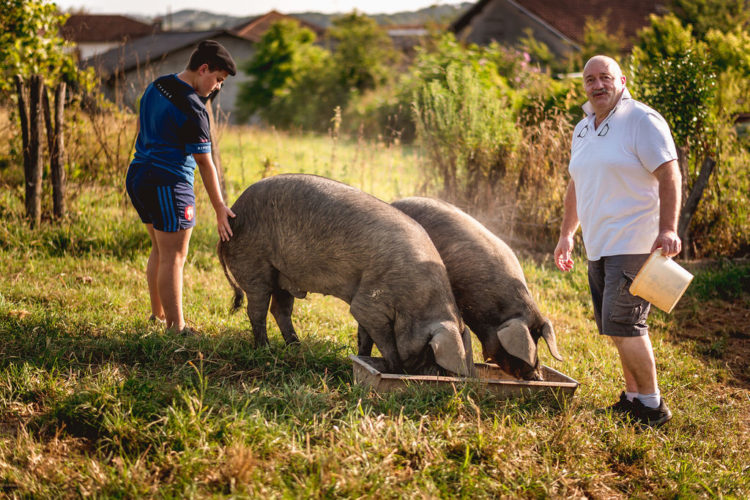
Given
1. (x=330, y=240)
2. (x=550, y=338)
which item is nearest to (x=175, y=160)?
(x=330, y=240)

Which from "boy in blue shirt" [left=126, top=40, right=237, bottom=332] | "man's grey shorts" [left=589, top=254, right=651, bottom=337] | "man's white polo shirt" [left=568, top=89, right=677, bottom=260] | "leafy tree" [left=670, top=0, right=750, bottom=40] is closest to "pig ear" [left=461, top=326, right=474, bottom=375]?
"man's grey shorts" [left=589, top=254, right=651, bottom=337]

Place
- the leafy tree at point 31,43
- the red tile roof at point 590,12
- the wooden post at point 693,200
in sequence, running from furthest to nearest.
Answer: the red tile roof at point 590,12 → the leafy tree at point 31,43 → the wooden post at point 693,200

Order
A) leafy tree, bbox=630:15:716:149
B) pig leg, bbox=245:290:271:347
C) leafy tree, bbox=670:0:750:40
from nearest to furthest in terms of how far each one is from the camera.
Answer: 1. pig leg, bbox=245:290:271:347
2. leafy tree, bbox=630:15:716:149
3. leafy tree, bbox=670:0:750:40

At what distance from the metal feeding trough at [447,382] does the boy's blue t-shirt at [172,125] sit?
68.3 inches

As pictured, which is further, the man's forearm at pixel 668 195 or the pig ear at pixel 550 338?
the pig ear at pixel 550 338

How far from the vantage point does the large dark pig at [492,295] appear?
13.8 ft

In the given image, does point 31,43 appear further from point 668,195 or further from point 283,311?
point 668,195

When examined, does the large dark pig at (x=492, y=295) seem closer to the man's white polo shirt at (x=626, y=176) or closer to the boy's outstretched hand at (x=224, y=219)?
the man's white polo shirt at (x=626, y=176)

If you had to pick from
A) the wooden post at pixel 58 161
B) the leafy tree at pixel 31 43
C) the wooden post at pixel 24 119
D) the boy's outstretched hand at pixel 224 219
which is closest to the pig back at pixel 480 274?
the boy's outstretched hand at pixel 224 219

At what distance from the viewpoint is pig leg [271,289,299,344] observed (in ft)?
15.8

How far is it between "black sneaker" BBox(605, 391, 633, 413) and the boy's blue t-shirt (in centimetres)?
307

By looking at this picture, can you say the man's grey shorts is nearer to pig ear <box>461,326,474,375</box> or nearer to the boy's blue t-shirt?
pig ear <box>461,326,474,375</box>

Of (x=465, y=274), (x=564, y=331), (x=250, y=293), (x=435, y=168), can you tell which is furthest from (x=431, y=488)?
(x=435, y=168)

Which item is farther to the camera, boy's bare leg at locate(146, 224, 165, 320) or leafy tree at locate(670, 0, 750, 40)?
leafy tree at locate(670, 0, 750, 40)
